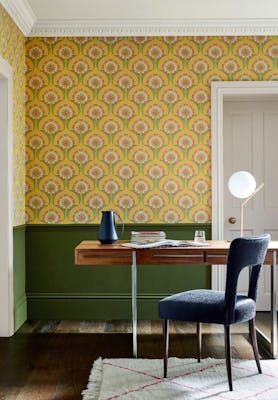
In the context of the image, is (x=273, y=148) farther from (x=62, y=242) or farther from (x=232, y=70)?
(x=62, y=242)

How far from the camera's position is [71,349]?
4004 millimetres

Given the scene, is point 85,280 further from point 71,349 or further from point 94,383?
point 94,383

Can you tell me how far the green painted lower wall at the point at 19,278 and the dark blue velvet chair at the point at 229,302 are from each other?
67.7 inches

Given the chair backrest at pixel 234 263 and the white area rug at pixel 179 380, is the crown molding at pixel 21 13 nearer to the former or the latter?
the chair backrest at pixel 234 263

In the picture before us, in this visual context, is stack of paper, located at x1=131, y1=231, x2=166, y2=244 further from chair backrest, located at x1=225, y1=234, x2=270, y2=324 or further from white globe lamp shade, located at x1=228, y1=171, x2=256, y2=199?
chair backrest, located at x1=225, y1=234, x2=270, y2=324

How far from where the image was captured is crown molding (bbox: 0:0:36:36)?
14.1 ft

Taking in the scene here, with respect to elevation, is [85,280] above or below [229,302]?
below

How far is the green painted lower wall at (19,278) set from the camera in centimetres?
464

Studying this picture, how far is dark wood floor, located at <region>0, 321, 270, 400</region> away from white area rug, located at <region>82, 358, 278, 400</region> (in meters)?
0.14

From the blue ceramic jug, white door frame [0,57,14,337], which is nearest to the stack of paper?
the blue ceramic jug

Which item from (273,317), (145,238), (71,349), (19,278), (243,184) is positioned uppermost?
(243,184)

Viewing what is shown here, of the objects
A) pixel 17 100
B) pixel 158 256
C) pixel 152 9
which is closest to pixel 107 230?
pixel 158 256

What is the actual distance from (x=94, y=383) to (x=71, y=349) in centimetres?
79

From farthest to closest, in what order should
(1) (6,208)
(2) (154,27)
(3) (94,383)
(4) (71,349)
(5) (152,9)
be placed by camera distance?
(2) (154,27) < (5) (152,9) < (1) (6,208) < (4) (71,349) < (3) (94,383)
